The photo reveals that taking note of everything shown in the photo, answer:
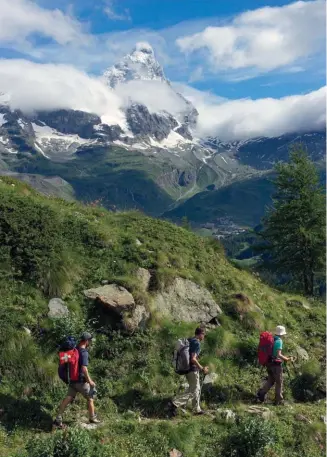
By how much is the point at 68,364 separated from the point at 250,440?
5.65 metres

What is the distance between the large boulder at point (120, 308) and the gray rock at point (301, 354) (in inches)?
274

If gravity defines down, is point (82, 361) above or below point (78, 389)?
above

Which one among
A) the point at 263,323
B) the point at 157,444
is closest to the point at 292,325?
the point at 263,323

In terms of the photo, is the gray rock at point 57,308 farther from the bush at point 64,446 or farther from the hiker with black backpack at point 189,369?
the bush at point 64,446

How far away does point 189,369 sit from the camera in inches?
531

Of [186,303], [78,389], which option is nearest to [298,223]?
[186,303]

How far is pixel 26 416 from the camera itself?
12.1m

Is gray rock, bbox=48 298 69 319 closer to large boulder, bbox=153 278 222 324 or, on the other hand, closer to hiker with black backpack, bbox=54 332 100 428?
hiker with black backpack, bbox=54 332 100 428

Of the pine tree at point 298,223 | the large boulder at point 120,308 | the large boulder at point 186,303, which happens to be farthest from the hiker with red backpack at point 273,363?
the pine tree at point 298,223

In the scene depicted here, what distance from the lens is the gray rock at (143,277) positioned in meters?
18.3

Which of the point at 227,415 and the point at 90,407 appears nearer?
the point at 90,407

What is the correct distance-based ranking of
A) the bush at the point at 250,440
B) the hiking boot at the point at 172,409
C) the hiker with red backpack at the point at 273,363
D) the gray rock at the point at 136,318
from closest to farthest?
1. the bush at the point at 250,440
2. the hiking boot at the point at 172,409
3. the hiker with red backpack at the point at 273,363
4. the gray rock at the point at 136,318

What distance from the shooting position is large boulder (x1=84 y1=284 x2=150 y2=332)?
16.0 metres

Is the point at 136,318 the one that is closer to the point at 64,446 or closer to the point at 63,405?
the point at 63,405
